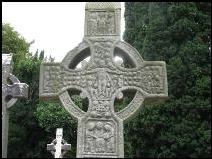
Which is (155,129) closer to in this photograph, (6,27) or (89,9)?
(89,9)

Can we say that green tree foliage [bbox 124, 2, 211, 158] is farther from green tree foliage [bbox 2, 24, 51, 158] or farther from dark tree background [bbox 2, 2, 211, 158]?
green tree foliage [bbox 2, 24, 51, 158]

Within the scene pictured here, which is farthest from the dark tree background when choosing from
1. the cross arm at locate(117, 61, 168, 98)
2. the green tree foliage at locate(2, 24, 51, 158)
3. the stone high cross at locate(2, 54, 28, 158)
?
the cross arm at locate(117, 61, 168, 98)

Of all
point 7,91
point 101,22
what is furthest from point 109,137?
point 7,91

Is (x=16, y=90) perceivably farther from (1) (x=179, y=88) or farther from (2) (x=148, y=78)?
(1) (x=179, y=88)

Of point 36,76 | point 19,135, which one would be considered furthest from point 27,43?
point 19,135

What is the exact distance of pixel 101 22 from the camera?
774 cm

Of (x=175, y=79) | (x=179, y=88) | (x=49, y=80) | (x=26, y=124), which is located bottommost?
(x=49, y=80)

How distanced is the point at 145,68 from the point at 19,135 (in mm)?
16956

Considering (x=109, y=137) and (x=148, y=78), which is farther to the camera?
(x=148, y=78)

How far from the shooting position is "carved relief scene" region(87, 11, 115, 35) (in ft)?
25.3

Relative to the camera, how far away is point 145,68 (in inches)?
299

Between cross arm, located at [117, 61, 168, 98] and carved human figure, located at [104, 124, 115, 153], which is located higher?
cross arm, located at [117, 61, 168, 98]

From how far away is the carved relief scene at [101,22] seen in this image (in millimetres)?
7703

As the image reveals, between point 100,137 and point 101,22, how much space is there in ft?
6.15
